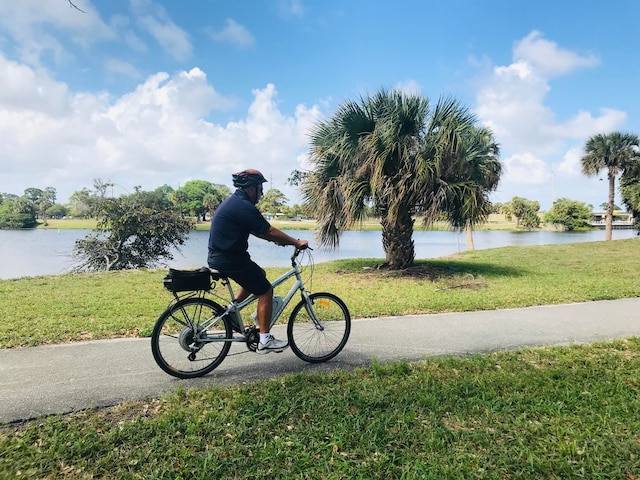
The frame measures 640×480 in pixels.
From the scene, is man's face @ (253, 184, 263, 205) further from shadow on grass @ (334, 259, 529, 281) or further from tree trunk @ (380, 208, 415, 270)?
tree trunk @ (380, 208, 415, 270)

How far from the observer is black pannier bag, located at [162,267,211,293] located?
12.0ft

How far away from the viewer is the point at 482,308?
7.06m

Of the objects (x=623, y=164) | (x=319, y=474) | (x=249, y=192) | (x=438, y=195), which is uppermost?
(x=623, y=164)

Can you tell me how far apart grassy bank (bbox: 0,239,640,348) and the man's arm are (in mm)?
2630

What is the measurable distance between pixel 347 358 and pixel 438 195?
7074mm

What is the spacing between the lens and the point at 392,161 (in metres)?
10.9

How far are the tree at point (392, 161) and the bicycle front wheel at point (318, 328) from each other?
21.0 feet

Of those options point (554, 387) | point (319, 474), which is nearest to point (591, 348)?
point (554, 387)

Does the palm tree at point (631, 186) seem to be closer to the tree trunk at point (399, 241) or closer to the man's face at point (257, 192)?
the tree trunk at point (399, 241)

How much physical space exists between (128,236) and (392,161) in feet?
33.8

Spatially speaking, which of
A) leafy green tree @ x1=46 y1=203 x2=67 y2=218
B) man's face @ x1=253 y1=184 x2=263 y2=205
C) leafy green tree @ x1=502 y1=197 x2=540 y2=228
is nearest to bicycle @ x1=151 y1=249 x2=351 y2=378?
man's face @ x1=253 y1=184 x2=263 y2=205

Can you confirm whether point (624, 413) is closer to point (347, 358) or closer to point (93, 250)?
point (347, 358)

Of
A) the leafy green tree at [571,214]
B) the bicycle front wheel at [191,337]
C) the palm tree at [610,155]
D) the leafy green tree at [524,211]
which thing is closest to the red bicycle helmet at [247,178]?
the bicycle front wheel at [191,337]

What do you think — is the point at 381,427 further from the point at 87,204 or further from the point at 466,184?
the point at 87,204
